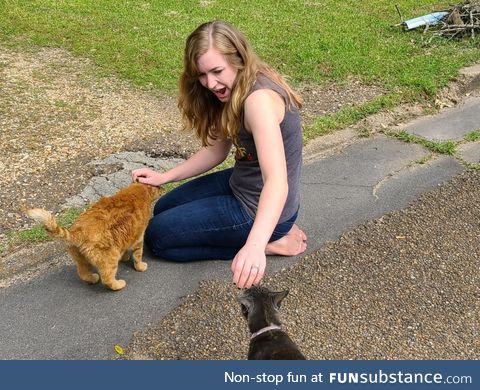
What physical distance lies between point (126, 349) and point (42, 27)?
6.20 m

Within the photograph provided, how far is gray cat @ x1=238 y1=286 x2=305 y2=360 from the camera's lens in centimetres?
251

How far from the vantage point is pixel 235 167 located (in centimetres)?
373

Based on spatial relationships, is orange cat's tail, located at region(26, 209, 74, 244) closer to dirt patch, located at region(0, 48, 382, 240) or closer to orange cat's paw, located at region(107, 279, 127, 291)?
orange cat's paw, located at region(107, 279, 127, 291)

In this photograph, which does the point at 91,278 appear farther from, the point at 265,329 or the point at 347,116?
the point at 347,116

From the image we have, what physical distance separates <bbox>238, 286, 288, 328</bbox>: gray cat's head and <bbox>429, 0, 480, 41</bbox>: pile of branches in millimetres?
6075

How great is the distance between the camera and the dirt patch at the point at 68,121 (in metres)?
4.57

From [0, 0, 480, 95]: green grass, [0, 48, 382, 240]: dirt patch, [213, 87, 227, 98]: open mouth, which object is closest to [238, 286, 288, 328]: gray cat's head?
[213, 87, 227, 98]: open mouth

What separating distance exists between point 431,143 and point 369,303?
245 cm

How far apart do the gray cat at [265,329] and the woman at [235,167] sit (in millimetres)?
220

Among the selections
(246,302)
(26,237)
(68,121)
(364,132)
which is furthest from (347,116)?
(246,302)

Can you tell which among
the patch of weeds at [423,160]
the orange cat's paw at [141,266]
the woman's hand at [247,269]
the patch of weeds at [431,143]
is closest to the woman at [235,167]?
the woman's hand at [247,269]

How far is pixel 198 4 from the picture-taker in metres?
9.20
